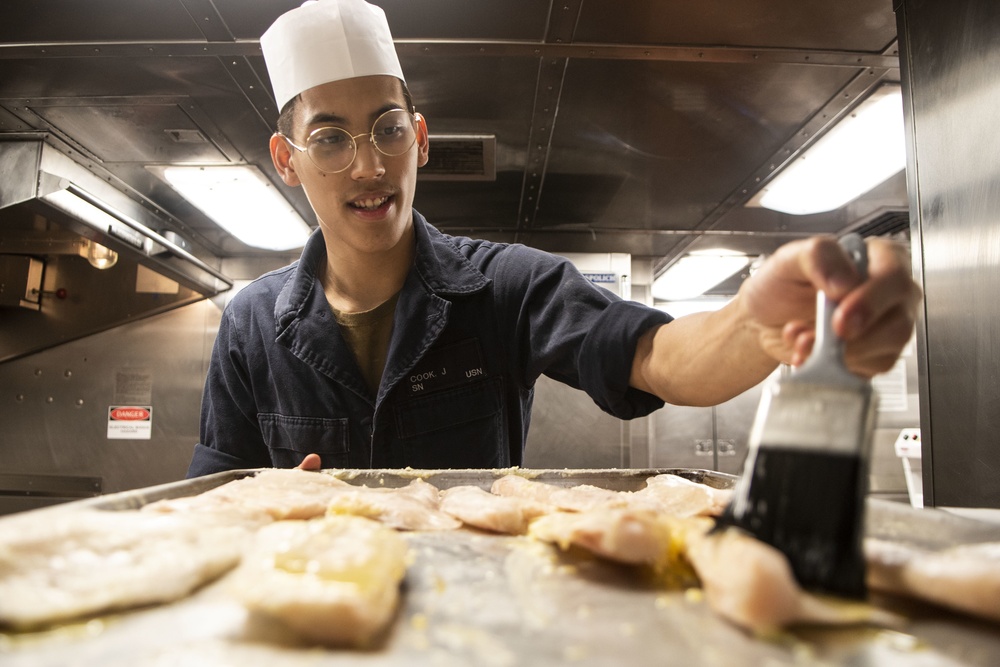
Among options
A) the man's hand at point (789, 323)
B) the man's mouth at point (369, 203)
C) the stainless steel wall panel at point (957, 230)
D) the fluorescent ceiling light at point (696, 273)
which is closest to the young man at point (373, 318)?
the man's mouth at point (369, 203)

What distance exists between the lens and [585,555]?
0.78 metres

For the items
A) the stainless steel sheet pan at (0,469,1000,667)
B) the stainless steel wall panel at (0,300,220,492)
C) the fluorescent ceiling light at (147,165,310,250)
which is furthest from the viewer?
the stainless steel wall panel at (0,300,220,492)

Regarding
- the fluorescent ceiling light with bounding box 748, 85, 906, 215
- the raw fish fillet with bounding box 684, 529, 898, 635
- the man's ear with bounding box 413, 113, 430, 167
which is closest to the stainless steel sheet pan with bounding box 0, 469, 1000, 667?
the raw fish fillet with bounding box 684, 529, 898, 635

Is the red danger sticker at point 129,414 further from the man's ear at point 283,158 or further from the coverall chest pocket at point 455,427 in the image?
the coverall chest pocket at point 455,427

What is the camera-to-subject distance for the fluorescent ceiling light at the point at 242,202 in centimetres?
270

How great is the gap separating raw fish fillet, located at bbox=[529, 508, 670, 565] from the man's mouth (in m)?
1.07

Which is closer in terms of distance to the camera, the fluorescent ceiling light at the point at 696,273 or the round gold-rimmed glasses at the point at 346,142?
the round gold-rimmed glasses at the point at 346,142

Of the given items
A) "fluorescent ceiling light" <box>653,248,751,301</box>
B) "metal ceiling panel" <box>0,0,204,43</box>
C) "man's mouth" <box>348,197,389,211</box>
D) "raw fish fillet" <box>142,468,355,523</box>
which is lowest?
"raw fish fillet" <box>142,468,355,523</box>

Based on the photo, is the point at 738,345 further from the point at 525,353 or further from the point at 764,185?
the point at 764,185

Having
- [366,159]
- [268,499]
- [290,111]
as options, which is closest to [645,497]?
[268,499]

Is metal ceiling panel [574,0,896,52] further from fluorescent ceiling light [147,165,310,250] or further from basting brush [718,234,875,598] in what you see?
fluorescent ceiling light [147,165,310,250]

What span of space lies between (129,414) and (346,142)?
3010 millimetres

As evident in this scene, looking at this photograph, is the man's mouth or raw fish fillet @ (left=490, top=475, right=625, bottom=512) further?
the man's mouth

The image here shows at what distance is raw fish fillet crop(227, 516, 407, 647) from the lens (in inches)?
20.7
